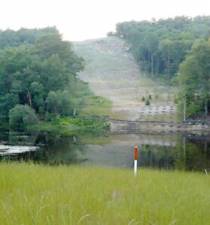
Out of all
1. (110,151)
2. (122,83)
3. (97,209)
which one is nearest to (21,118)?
(110,151)

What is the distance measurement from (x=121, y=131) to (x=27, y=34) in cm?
9285

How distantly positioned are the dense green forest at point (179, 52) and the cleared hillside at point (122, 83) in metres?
3.68

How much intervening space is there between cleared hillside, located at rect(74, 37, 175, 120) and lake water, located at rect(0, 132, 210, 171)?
19.6 metres

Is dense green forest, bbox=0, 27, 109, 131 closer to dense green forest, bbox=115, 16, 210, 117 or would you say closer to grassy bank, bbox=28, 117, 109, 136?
grassy bank, bbox=28, 117, 109, 136

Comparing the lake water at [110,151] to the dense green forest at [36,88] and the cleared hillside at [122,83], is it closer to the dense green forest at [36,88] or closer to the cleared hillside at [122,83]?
the dense green forest at [36,88]

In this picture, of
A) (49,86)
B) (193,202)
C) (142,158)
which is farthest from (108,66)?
(193,202)

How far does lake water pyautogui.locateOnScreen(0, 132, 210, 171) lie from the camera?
33562 millimetres

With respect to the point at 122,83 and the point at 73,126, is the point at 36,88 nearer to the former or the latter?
the point at 73,126

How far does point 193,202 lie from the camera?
7.09m

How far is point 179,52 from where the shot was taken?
11425cm

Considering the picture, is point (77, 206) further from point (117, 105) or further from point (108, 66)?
point (108, 66)

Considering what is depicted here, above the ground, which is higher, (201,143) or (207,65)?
(207,65)

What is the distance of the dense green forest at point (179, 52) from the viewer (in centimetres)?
7181

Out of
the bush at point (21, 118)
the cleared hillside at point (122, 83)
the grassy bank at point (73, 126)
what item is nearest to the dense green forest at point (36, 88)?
the bush at point (21, 118)
